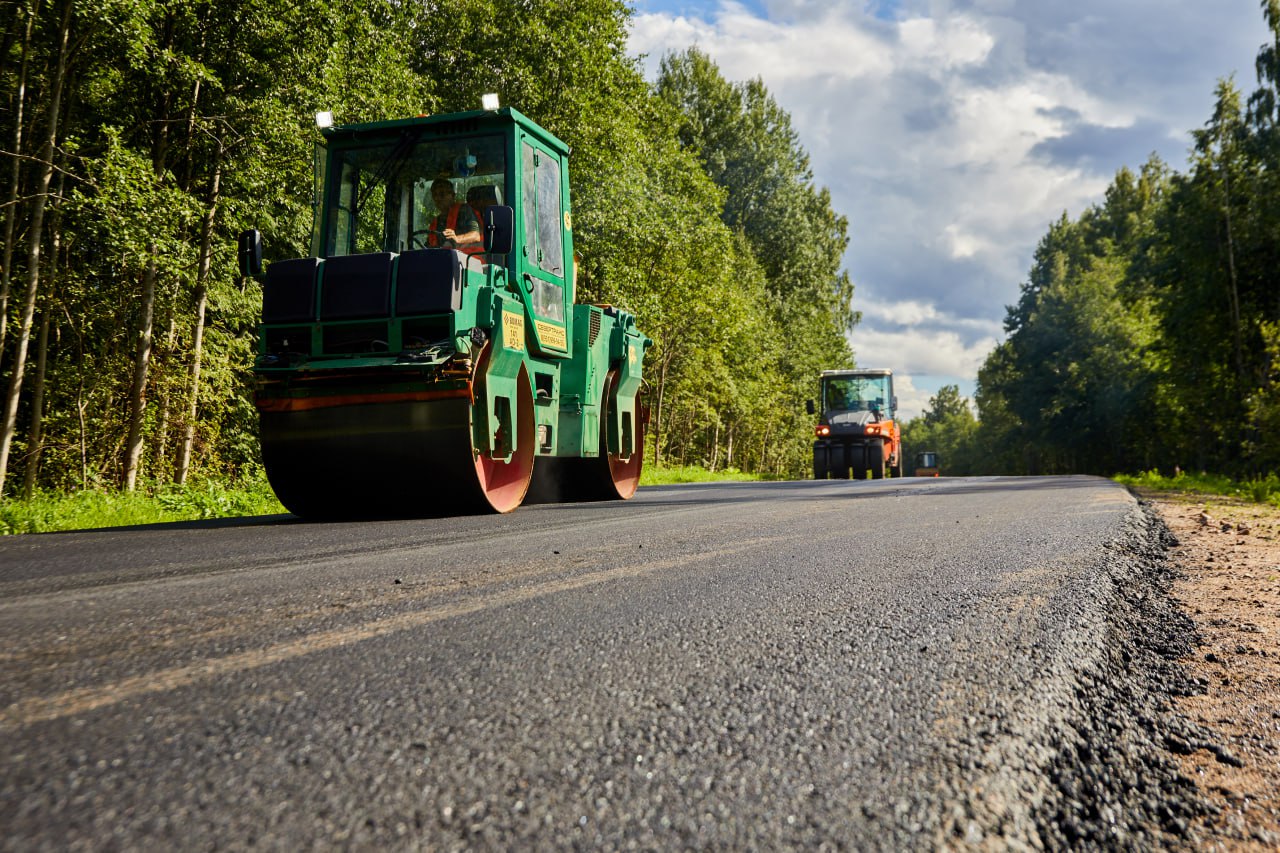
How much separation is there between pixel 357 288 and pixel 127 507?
3.81 m

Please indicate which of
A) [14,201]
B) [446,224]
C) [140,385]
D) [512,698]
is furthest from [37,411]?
[512,698]

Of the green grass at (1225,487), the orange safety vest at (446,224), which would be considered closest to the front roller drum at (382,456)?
the orange safety vest at (446,224)

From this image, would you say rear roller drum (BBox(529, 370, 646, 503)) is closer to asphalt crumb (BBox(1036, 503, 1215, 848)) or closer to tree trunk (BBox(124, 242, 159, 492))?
tree trunk (BBox(124, 242, 159, 492))

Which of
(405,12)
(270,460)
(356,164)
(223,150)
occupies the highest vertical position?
(405,12)

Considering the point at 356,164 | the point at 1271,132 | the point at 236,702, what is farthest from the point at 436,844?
the point at 1271,132

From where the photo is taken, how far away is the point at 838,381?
29.7 meters

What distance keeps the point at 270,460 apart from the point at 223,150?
6156mm

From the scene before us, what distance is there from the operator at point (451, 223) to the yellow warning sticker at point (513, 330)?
70 centimetres

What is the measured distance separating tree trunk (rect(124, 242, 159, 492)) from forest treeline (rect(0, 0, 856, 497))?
0.09 ft

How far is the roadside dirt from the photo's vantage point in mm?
1860

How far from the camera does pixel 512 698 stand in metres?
2.07

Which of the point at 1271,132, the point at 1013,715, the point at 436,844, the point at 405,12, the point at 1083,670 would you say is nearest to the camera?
the point at 436,844

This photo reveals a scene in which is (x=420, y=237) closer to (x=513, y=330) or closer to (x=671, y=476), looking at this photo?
(x=513, y=330)

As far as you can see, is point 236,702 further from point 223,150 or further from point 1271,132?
point 1271,132
